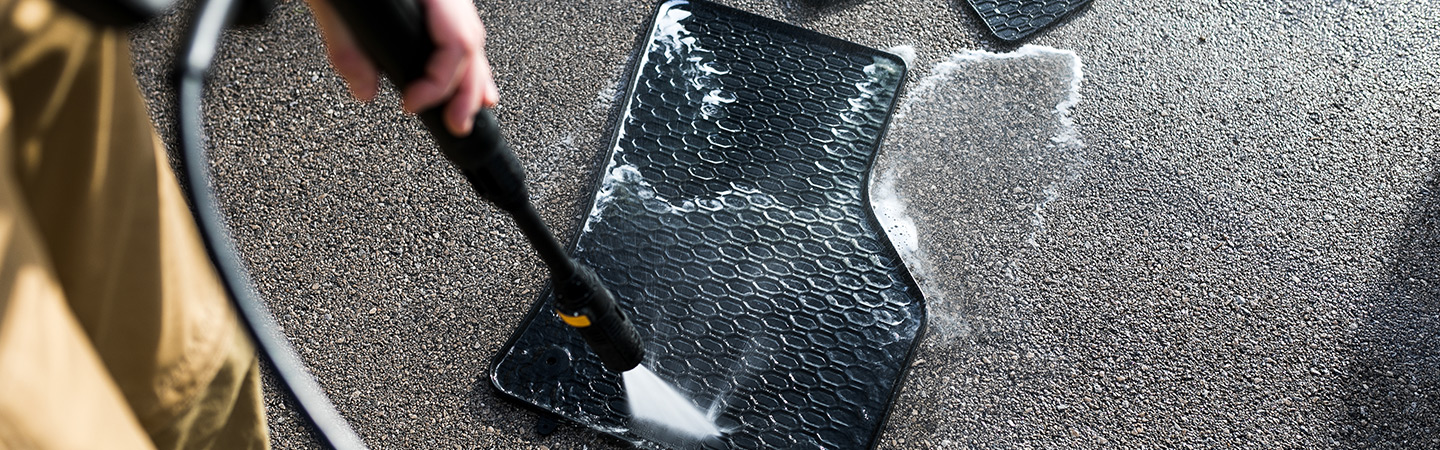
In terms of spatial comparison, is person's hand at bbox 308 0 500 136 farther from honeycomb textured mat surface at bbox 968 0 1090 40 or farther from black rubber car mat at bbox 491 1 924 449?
honeycomb textured mat surface at bbox 968 0 1090 40

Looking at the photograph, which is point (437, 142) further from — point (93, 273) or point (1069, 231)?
point (1069, 231)

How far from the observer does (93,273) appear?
0.73 m

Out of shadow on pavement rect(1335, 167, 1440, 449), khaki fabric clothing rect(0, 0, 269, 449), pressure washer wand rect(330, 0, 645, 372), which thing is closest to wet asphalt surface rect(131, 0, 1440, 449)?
shadow on pavement rect(1335, 167, 1440, 449)

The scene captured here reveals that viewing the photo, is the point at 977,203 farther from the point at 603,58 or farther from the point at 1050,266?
the point at 603,58

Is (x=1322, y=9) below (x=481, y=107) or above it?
below

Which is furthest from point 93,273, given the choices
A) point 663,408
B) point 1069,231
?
point 1069,231

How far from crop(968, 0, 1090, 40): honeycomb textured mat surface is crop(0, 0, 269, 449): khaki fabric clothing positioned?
5.54 ft

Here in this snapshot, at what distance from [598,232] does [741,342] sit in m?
0.34

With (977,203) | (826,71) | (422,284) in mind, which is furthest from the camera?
(826,71)

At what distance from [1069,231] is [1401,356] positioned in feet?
1.88

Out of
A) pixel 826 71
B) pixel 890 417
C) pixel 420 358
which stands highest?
pixel 826 71

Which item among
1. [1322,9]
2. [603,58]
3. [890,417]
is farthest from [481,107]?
[1322,9]

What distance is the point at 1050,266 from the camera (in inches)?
68.2

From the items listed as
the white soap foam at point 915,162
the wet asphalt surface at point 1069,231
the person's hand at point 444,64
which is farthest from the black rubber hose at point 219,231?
the white soap foam at point 915,162
